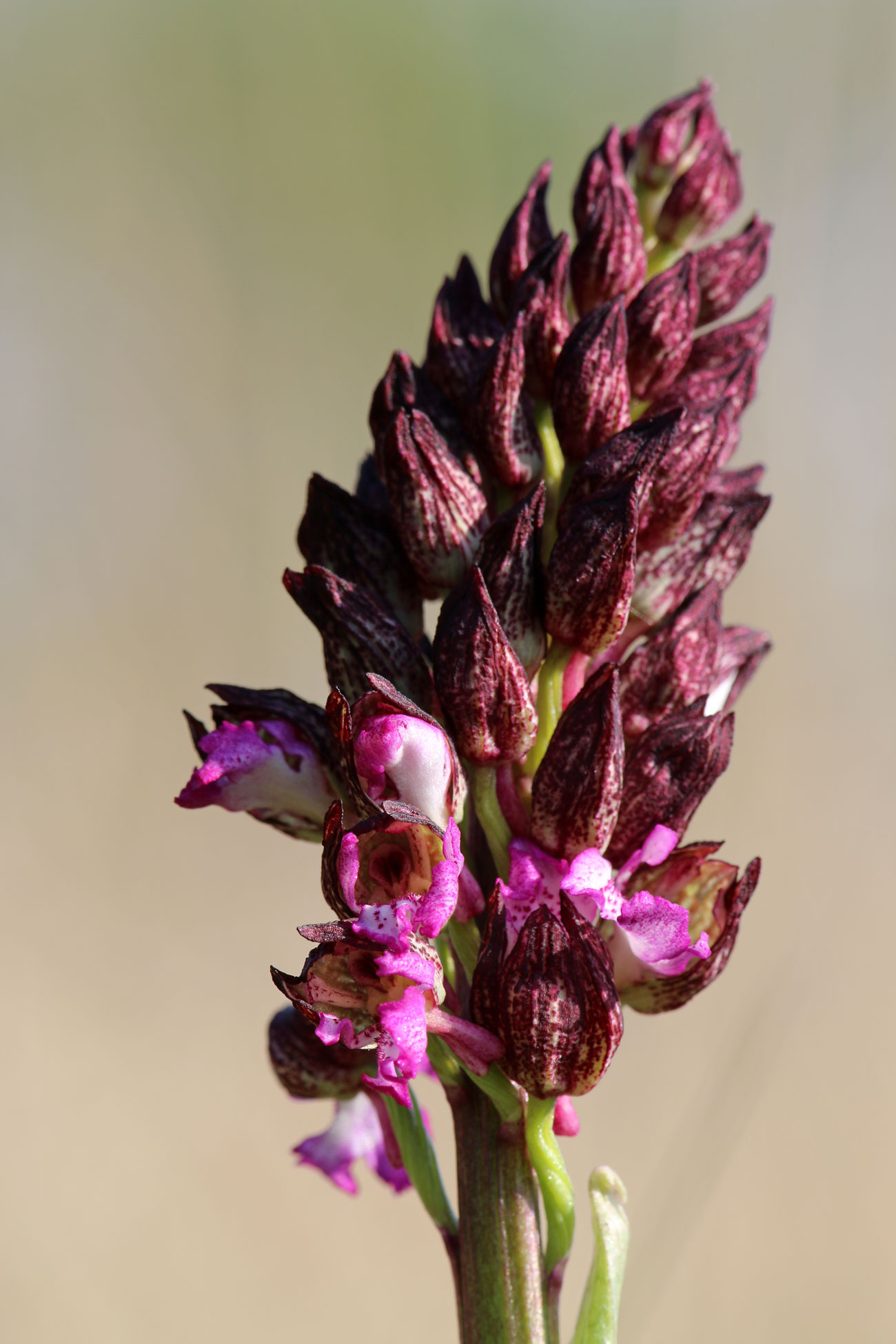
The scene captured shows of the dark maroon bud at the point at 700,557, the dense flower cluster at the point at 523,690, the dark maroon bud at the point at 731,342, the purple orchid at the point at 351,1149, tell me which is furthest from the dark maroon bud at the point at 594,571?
the purple orchid at the point at 351,1149

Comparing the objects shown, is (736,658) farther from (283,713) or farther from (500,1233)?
(500,1233)

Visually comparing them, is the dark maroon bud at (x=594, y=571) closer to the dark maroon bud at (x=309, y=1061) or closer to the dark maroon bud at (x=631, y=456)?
the dark maroon bud at (x=631, y=456)

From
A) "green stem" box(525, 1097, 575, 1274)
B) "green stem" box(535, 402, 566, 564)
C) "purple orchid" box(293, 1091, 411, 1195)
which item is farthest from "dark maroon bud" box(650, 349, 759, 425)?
"purple orchid" box(293, 1091, 411, 1195)

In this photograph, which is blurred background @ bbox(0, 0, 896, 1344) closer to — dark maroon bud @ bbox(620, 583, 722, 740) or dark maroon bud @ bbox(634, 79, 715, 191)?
dark maroon bud @ bbox(620, 583, 722, 740)

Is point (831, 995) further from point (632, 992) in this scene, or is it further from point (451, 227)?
point (451, 227)

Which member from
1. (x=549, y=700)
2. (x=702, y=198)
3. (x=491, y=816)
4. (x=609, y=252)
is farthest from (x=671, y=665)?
(x=702, y=198)

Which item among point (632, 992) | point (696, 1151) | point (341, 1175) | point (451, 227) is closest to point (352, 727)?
point (632, 992)
